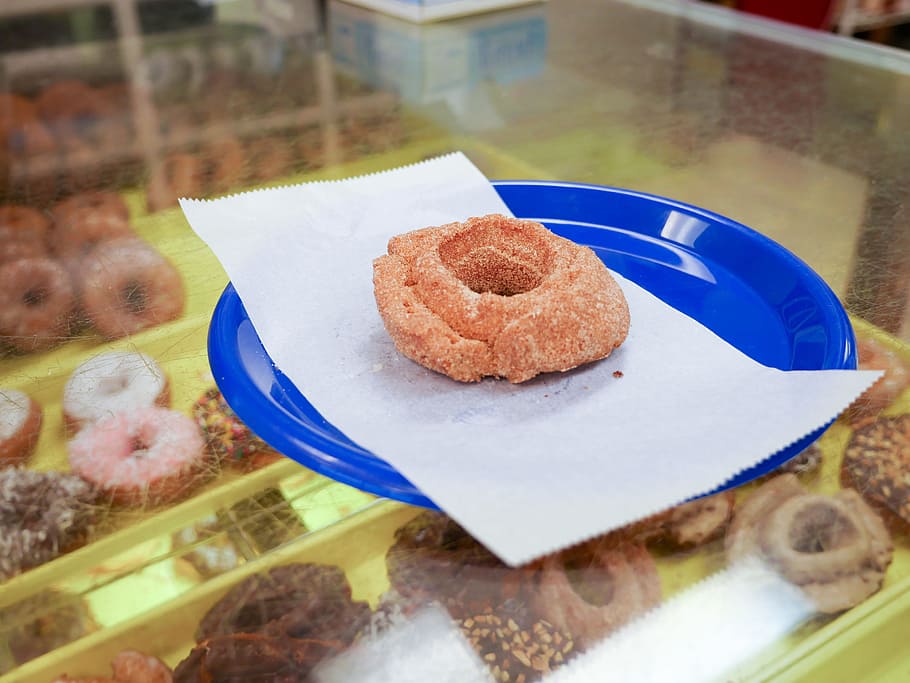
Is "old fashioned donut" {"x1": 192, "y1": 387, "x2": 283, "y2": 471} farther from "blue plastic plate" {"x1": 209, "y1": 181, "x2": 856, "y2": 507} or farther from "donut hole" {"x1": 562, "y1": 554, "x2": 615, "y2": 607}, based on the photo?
"donut hole" {"x1": 562, "y1": 554, "x2": 615, "y2": 607}

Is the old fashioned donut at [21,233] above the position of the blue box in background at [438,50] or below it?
below

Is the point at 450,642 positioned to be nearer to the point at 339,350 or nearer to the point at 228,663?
the point at 228,663

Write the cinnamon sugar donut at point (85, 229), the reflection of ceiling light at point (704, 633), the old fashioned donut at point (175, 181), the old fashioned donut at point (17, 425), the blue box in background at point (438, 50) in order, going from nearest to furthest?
the reflection of ceiling light at point (704, 633)
the old fashioned donut at point (17, 425)
the cinnamon sugar donut at point (85, 229)
the old fashioned donut at point (175, 181)
the blue box in background at point (438, 50)

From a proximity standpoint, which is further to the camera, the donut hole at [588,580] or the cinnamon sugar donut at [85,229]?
the cinnamon sugar donut at [85,229]

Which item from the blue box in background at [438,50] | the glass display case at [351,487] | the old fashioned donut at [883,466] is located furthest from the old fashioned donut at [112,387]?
the blue box in background at [438,50]

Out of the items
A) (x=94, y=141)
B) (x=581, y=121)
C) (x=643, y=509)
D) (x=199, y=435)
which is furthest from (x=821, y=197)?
(x=94, y=141)

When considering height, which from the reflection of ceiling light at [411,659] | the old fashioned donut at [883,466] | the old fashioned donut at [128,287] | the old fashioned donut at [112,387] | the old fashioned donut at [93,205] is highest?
the old fashioned donut at [883,466]

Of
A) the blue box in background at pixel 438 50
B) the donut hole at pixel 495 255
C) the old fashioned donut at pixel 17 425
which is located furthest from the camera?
the blue box in background at pixel 438 50

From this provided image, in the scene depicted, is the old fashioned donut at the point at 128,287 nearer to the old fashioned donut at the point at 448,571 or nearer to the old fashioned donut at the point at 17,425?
the old fashioned donut at the point at 17,425

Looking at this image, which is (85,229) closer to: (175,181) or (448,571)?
(175,181)
